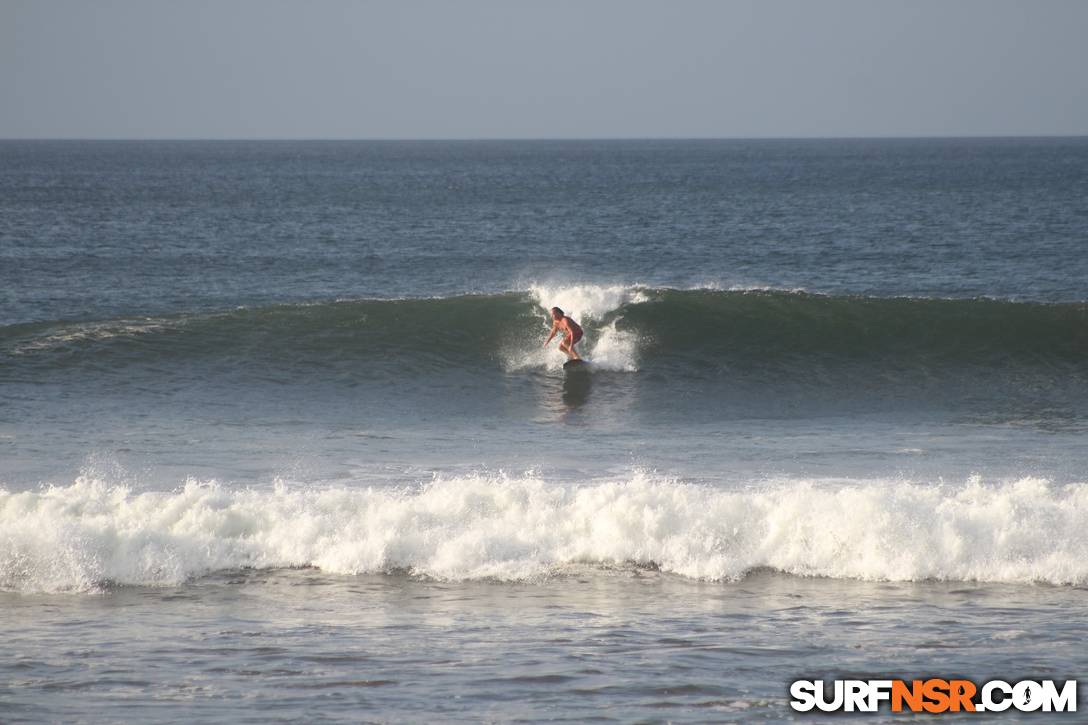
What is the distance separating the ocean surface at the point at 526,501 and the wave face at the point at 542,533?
31 millimetres

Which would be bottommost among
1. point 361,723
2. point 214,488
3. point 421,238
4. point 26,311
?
point 361,723

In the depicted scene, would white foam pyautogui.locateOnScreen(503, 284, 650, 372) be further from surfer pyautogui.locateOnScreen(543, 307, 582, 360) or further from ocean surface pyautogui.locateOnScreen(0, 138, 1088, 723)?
surfer pyautogui.locateOnScreen(543, 307, 582, 360)

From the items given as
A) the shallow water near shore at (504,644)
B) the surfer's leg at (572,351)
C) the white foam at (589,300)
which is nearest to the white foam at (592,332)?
the white foam at (589,300)

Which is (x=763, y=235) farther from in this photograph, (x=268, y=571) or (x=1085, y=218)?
(x=268, y=571)

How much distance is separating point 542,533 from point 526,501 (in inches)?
25.6

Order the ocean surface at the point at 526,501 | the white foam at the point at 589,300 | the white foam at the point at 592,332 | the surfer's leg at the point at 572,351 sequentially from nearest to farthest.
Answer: the ocean surface at the point at 526,501 → the surfer's leg at the point at 572,351 → the white foam at the point at 592,332 → the white foam at the point at 589,300

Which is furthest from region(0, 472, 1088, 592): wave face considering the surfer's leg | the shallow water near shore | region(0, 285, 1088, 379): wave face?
region(0, 285, 1088, 379): wave face

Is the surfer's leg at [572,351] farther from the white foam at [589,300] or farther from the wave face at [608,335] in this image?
the white foam at [589,300]

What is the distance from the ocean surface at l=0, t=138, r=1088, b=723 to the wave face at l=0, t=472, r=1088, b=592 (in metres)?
0.03

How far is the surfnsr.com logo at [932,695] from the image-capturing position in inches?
275

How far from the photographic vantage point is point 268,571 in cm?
1009

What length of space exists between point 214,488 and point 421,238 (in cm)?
3501

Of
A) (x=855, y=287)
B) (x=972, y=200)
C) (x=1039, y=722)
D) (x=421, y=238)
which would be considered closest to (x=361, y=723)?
(x=1039, y=722)

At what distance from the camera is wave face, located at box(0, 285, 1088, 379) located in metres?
19.4
